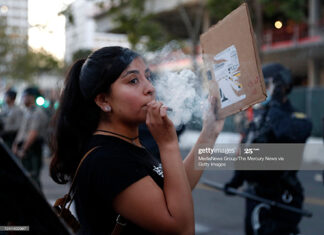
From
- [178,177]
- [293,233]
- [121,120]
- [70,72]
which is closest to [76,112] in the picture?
[70,72]

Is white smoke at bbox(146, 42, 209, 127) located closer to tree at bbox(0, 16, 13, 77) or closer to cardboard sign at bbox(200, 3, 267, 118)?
cardboard sign at bbox(200, 3, 267, 118)

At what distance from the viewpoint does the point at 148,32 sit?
16.5 meters

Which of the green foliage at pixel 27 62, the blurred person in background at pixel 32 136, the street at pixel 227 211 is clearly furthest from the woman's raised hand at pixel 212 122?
the green foliage at pixel 27 62

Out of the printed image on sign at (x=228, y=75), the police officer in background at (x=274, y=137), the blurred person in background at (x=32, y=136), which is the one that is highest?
the printed image on sign at (x=228, y=75)

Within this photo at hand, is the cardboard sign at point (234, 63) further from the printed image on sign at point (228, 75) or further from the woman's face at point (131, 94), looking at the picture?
the woman's face at point (131, 94)

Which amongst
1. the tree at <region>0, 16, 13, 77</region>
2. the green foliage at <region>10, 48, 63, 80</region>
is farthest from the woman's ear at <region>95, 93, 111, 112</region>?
the green foliage at <region>10, 48, 63, 80</region>

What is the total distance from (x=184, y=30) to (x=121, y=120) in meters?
29.4

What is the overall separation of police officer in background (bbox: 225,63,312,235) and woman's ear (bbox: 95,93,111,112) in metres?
1.37

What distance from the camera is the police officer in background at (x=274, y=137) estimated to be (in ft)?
9.23

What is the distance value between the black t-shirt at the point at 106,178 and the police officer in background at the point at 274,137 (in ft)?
4.53

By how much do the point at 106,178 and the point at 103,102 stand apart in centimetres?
36

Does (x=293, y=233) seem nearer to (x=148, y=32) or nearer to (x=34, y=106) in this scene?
(x=34, y=106)

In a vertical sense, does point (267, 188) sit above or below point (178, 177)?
below

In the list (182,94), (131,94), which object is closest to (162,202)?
(131,94)
